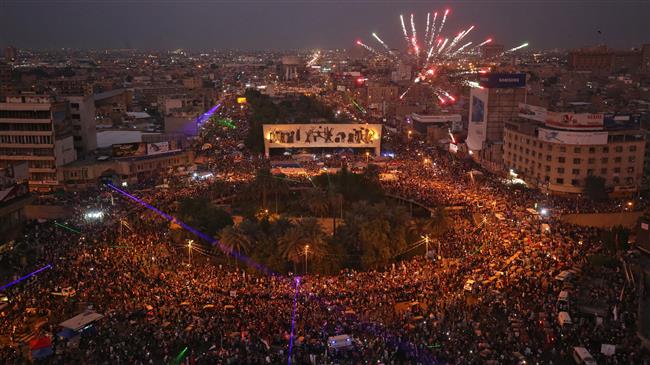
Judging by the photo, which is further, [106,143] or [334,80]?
[334,80]

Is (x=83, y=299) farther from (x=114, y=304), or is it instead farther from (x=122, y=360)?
(x=122, y=360)

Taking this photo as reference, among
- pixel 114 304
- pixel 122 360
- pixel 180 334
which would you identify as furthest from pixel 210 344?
pixel 114 304

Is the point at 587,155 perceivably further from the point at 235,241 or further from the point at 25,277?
the point at 25,277

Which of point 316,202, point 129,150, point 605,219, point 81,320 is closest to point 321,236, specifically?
point 316,202

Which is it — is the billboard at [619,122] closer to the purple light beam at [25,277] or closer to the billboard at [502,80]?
the billboard at [502,80]

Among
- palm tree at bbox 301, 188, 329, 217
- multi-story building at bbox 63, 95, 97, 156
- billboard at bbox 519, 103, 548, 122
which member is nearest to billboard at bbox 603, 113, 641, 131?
billboard at bbox 519, 103, 548, 122

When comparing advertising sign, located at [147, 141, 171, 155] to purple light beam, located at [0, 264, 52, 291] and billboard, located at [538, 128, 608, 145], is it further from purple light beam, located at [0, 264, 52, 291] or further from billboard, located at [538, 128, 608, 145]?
billboard, located at [538, 128, 608, 145]

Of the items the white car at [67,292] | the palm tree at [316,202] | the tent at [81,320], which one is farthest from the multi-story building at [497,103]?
the tent at [81,320]
